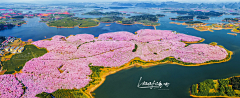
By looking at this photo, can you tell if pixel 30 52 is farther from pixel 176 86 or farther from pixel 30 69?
pixel 176 86

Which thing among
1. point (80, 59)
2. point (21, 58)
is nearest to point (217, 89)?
point (80, 59)

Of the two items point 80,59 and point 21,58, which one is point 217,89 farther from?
point 21,58

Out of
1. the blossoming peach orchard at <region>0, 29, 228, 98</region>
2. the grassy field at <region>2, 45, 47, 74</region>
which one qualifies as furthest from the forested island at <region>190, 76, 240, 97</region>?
the grassy field at <region>2, 45, 47, 74</region>

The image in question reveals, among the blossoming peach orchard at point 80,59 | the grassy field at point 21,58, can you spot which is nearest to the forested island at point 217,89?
the blossoming peach orchard at point 80,59

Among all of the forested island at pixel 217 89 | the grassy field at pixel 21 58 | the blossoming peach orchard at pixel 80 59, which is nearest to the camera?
the forested island at pixel 217 89

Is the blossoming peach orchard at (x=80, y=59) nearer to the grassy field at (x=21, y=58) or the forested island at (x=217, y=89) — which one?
the grassy field at (x=21, y=58)

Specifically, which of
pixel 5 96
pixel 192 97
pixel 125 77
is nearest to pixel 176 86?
pixel 192 97
